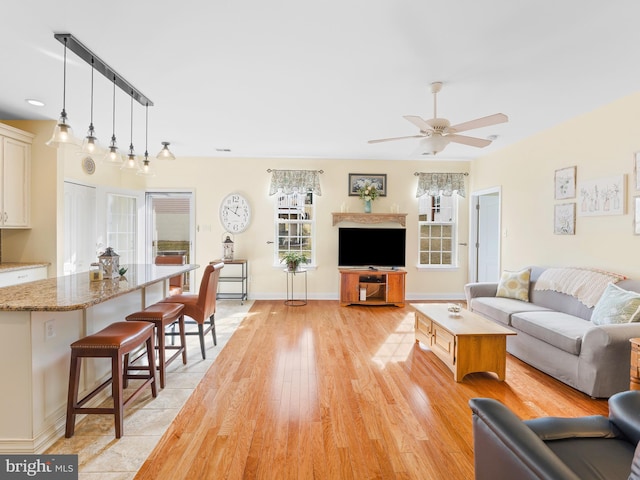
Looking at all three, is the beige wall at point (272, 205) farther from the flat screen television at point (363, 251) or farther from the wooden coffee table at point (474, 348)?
the wooden coffee table at point (474, 348)

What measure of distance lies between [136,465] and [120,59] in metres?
2.89

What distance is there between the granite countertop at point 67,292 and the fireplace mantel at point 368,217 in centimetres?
359

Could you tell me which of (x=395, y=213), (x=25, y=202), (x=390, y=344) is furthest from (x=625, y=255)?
(x=25, y=202)

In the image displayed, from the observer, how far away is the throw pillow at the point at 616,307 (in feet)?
8.99

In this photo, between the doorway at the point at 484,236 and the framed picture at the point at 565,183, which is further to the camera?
the doorway at the point at 484,236

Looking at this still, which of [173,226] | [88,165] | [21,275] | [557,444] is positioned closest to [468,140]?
[557,444]

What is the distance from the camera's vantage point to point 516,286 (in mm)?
4215

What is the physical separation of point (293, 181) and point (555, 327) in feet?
14.7

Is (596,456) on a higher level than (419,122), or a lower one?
lower

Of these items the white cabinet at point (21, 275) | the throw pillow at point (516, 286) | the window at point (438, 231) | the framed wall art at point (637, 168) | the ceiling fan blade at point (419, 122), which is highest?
the ceiling fan blade at point (419, 122)

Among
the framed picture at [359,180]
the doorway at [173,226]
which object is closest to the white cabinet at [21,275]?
the doorway at [173,226]

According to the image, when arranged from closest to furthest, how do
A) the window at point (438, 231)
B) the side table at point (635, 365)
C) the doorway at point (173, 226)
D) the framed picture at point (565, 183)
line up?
1. the side table at point (635, 365)
2. the framed picture at point (565, 183)
3. the window at point (438, 231)
4. the doorway at point (173, 226)

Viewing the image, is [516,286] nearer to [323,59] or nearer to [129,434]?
[323,59]

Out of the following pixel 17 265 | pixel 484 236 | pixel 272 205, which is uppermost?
pixel 272 205
